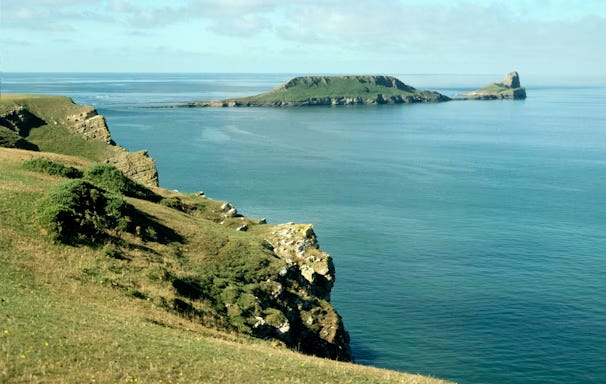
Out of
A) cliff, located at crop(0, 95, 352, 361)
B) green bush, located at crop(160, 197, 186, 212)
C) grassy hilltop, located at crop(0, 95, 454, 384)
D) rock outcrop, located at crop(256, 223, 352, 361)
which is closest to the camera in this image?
grassy hilltop, located at crop(0, 95, 454, 384)

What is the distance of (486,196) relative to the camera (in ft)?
382

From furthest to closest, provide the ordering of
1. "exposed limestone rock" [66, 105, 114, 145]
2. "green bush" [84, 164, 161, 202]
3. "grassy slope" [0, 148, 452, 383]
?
"exposed limestone rock" [66, 105, 114, 145]
"green bush" [84, 164, 161, 202]
"grassy slope" [0, 148, 452, 383]

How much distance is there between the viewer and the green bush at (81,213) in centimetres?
3722

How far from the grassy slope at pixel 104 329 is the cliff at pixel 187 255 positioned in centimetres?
22

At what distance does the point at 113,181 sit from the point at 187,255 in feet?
51.4

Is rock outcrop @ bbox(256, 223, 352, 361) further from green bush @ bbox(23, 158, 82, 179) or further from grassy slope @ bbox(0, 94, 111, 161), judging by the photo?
grassy slope @ bbox(0, 94, 111, 161)

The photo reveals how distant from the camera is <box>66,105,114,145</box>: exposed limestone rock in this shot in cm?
9956

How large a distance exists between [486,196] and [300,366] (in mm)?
97230

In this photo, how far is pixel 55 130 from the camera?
99312 mm

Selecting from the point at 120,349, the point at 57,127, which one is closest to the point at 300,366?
the point at 120,349

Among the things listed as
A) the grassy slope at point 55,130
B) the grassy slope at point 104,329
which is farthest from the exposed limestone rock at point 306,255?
the grassy slope at point 55,130

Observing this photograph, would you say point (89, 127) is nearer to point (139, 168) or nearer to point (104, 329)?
point (139, 168)

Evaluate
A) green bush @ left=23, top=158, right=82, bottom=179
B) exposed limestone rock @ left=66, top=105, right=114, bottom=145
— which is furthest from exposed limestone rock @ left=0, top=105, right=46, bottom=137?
green bush @ left=23, top=158, right=82, bottom=179

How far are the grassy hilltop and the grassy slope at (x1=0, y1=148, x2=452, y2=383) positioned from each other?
0.26 ft
